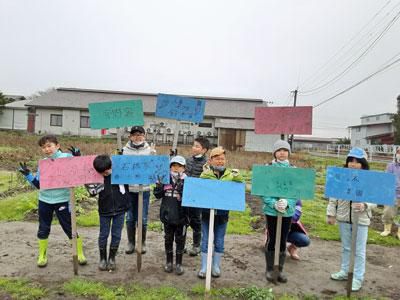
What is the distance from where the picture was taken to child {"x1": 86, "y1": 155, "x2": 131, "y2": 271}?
14.0 ft

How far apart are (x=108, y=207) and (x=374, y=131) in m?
56.8

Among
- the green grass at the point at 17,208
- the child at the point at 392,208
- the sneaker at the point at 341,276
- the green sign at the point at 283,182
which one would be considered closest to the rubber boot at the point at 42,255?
the green grass at the point at 17,208

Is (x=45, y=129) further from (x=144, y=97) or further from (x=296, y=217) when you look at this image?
(x=296, y=217)

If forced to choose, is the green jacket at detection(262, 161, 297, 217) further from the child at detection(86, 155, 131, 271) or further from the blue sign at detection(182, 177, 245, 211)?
the child at detection(86, 155, 131, 271)

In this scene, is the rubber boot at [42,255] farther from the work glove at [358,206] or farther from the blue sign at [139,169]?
the work glove at [358,206]

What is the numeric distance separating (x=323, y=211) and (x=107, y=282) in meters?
6.37

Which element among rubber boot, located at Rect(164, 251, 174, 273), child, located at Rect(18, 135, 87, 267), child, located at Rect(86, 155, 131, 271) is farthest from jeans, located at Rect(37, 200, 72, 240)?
rubber boot, located at Rect(164, 251, 174, 273)

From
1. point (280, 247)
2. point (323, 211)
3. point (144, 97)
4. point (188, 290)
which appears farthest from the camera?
point (144, 97)

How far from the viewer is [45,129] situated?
35.1 m

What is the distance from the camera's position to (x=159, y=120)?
1344 inches

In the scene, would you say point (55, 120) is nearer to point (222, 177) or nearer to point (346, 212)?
point (222, 177)

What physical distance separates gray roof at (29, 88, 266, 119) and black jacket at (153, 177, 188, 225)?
1220 inches

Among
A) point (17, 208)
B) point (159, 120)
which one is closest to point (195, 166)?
point (17, 208)

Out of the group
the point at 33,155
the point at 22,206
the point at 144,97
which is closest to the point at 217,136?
the point at 144,97
